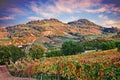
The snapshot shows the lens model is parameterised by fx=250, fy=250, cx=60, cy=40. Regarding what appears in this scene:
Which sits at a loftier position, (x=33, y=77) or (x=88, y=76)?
(x=88, y=76)

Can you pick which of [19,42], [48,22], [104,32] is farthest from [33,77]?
[48,22]

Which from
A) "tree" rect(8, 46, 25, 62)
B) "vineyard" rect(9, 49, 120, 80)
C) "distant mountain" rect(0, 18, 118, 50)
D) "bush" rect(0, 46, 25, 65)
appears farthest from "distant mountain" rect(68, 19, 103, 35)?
"vineyard" rect(9, 49, 120, 80)

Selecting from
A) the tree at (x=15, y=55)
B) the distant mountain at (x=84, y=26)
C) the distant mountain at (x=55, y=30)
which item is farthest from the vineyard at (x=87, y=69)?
the distant mountain at (x=84, y=26)

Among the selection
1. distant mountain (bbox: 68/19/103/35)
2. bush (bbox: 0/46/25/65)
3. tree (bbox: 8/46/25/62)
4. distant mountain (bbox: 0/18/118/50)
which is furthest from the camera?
distant mountain (bbox: 68/19/103/35)

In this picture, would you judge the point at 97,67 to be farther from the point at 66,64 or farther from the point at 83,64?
the point at 66,64

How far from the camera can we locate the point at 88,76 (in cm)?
1137

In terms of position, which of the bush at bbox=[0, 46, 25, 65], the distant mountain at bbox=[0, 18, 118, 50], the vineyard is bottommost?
the bush at bbox=[0, 46, 25, 65]

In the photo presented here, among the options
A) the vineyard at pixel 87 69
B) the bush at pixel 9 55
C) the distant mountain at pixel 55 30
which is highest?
the distant mountain at pixel 55 30

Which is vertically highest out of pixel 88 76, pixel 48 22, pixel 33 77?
pixel 48 22

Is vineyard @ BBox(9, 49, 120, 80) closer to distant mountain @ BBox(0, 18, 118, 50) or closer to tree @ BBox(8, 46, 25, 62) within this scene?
tree @ BBox(8, 46, 25, 62)

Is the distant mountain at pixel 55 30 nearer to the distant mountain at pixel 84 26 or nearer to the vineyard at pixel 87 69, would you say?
the distant mountain at pixel 84 26

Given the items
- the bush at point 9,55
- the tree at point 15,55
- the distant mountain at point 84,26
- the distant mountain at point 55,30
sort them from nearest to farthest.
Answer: the bush at point 9,55 < the tree at point 15,55 < the distant mountain at point 55,30 < the distant mountain at point 84,26

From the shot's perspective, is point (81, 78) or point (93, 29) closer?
point (81, 78)

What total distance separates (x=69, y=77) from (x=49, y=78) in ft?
11.6
